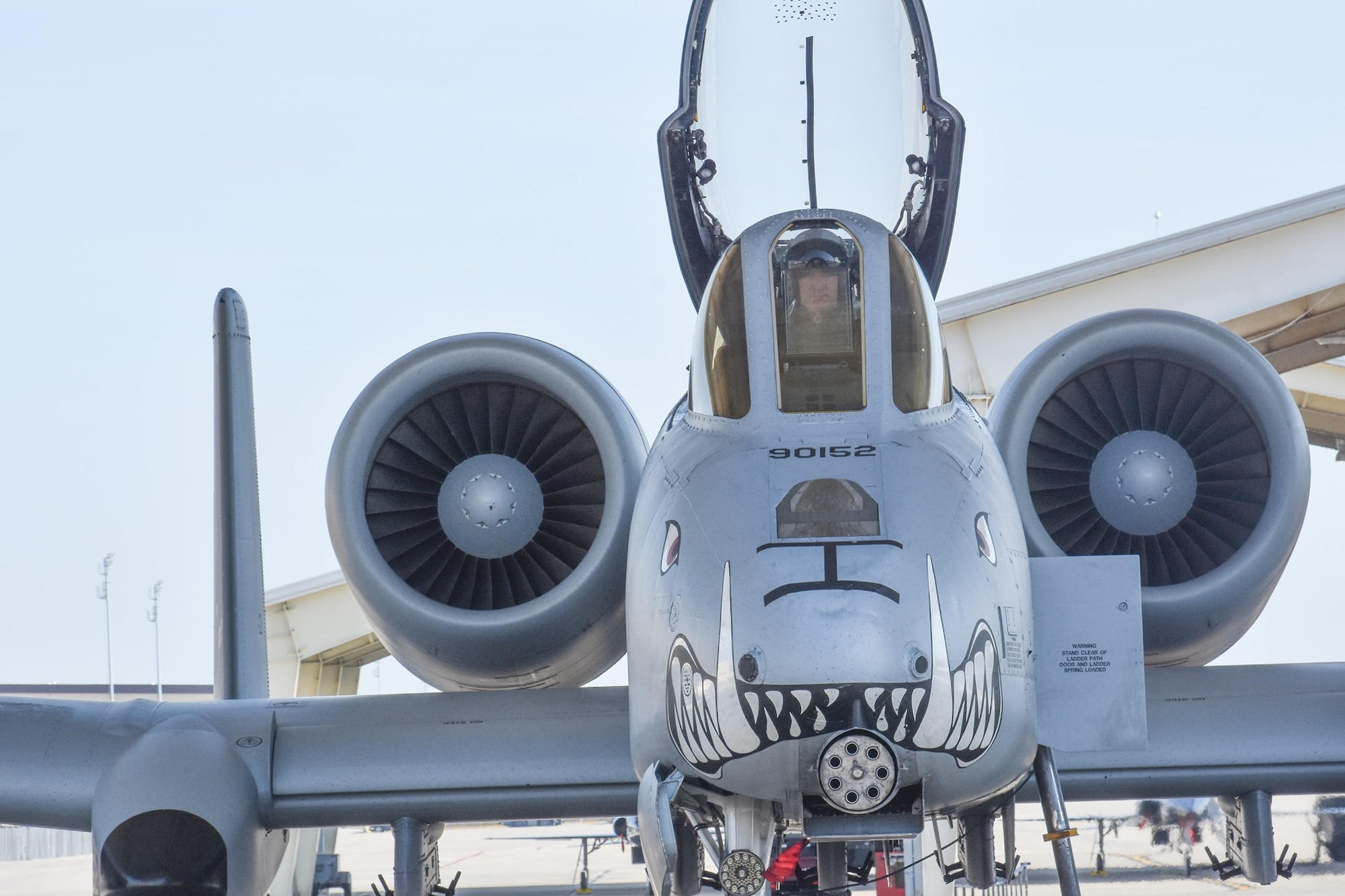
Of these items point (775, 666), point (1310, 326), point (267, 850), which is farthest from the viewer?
point (1310, 326)

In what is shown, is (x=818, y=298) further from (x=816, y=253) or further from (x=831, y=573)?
(x=831, y=573)

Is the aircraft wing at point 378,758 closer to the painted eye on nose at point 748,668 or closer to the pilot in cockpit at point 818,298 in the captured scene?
the pilot in cockpit at point 818,298

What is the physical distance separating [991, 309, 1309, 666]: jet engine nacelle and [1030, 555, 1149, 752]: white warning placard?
1.19 m

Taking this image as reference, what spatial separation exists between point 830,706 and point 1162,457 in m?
3.10

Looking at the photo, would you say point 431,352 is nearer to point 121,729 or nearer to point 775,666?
point 121,729

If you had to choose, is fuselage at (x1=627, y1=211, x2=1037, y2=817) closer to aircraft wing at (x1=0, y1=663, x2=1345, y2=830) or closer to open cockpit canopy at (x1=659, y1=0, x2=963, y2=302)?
open cockpit canopy at (x1=659, y1=0, x2=963, y2=302)

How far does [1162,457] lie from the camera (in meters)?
6.00

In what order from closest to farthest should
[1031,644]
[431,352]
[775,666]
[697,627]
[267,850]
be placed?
[775,666]
[697,627]
[1031,644]
[267,850]
[431,352]

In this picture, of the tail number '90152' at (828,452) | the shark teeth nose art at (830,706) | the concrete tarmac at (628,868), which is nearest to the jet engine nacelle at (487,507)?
the tail number '90152' at (828,452)

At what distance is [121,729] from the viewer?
5891 mm

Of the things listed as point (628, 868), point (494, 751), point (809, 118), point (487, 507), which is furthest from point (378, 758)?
point (628, 868)

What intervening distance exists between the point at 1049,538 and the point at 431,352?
9.51 feet

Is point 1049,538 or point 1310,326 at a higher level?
point 1310,326

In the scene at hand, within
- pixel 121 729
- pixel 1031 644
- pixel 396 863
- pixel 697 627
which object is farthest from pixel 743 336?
pixel 121 729
